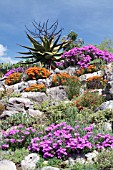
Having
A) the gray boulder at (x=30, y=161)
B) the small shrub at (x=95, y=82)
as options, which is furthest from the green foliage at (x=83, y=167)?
the small shrub at (x=95, y=82)

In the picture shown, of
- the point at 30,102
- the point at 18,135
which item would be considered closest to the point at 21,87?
the point at 30,102

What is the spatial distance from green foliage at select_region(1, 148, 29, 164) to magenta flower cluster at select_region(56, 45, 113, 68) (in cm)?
913

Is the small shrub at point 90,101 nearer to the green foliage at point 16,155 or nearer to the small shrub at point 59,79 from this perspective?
the small shrub at point 59,79

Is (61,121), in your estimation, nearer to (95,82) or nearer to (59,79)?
(95,82)

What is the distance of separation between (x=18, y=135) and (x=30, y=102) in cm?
344

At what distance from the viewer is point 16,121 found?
853 cm

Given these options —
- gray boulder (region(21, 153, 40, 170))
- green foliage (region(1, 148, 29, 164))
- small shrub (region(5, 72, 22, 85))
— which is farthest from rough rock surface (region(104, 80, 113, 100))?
small shrub (region(5, 72, 22, 85))

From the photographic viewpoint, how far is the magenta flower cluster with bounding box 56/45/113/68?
15320 millimetres

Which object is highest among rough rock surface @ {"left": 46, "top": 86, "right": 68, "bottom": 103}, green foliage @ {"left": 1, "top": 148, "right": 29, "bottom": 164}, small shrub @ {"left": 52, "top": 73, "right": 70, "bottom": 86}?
small shrub @ {"left": 52, "top": 73, "right": 70, "bottom": 86}

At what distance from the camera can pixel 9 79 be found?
15.6m

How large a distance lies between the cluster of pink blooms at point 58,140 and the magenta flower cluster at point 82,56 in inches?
335

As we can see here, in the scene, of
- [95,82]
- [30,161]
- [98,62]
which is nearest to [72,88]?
[95,82]

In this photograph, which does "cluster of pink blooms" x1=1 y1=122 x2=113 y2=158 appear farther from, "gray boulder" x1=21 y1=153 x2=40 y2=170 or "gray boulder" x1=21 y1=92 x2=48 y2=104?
"gray boulder" x1=21 y1=92 x2=48 y2=104

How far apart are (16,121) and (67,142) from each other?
2.65 meters
